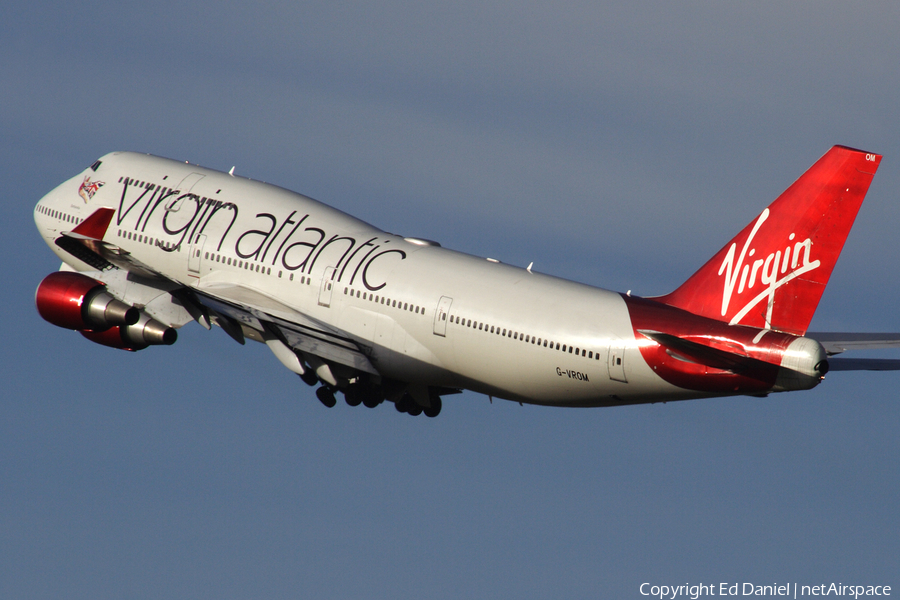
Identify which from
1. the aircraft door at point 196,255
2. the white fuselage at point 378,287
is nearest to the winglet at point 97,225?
the white fuselage at point 378,287

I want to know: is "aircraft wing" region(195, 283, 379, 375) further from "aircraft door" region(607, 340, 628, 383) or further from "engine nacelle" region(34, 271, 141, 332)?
"aircraft door" region(607, 340, 628, 383)

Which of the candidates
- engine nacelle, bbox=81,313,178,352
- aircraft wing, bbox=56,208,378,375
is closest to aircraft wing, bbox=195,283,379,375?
aircraft wing, bbox=56,208,378,375

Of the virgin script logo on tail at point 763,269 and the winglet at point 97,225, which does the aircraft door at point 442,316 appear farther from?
the winglet at point 97,225

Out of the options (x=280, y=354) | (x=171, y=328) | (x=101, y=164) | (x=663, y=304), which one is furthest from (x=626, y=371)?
(x=101, y=164)

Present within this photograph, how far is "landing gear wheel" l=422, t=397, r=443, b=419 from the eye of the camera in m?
47.2

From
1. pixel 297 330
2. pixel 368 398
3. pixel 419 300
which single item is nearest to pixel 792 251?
pixel 419 300

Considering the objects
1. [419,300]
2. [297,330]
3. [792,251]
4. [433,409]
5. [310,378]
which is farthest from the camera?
[433,409]

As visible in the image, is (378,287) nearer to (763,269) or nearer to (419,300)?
(419,300)

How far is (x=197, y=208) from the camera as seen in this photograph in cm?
4853

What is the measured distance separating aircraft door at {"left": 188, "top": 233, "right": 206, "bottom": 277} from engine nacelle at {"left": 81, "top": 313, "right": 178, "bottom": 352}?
2401 mm

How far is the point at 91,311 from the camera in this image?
45688mm

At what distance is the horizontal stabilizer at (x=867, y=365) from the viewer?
130ft

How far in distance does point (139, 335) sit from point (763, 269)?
63.5 ft

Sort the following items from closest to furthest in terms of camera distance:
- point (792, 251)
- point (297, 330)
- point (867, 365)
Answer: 1. point (792, 251)
2. point (867, 365)
3. point (297, 330)
